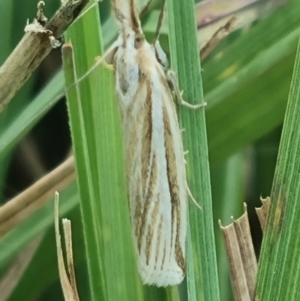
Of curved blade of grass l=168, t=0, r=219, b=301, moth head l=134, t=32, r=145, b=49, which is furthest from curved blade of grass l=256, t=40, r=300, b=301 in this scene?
moth head l=134, t=32, r=145, b=49

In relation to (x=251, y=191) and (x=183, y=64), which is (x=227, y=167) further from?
(x=183, y=64)

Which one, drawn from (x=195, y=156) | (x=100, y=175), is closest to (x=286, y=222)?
(x=195, y=156)

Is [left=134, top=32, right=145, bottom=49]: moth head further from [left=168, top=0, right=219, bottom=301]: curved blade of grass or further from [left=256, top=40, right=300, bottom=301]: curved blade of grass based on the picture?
[left=256, top=40, right=300, bottom=301]: curved blade of grass

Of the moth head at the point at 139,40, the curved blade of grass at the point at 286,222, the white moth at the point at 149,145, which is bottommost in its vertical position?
the curved blade of grass at the point at 286,222

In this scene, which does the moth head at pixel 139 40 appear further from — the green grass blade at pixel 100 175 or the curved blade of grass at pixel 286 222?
the curved blade of grass at pixel 286 222

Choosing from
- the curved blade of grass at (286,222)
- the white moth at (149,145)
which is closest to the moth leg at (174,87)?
the white moth at (149,145)

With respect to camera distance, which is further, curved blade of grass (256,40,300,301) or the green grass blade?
the green grass blade
